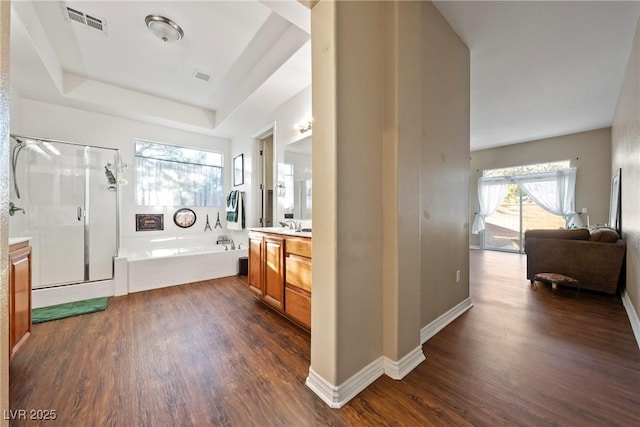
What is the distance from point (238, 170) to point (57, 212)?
2.60 meters

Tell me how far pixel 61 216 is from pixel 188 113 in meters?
2.33

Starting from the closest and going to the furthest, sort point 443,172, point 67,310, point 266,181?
1. point 443,172
2. point 67,310
3. point 266,181

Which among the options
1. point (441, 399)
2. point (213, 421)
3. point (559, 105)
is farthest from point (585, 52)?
point (213, 421)

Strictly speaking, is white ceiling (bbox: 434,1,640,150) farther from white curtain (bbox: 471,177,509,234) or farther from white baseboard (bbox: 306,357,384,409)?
white baseboard (bbox: 306,357,384,409)

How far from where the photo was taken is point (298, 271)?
2.04 m

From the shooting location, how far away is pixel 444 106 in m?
2.20

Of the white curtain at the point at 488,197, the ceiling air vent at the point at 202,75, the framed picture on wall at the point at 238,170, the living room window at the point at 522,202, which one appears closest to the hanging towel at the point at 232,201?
the framed picture on wall at the point at 238,170

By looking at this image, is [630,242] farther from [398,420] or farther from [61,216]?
[61,216]

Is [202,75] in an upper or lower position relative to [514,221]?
upper

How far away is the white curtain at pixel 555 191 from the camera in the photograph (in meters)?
5.42

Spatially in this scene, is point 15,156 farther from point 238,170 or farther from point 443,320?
point 443,320

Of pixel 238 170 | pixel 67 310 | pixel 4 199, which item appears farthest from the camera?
pixel 238 170

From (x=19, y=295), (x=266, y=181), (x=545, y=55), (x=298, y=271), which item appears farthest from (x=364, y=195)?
(x=266, y=181)

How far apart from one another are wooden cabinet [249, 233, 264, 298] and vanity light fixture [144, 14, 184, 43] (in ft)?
7.29
